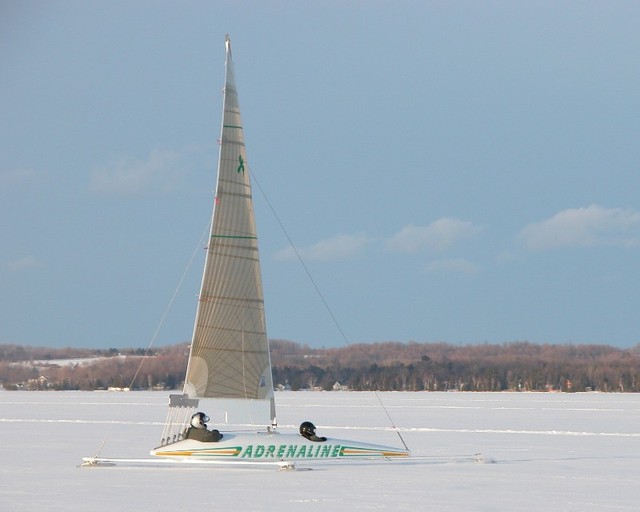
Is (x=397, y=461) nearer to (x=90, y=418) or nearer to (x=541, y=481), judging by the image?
(x=541, y=481)

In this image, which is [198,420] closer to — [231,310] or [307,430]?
[307,430]

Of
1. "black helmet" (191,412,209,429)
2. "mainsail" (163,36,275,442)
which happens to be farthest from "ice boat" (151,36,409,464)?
"black helmet" (191,412,209,429)

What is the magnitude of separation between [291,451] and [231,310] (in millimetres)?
2532

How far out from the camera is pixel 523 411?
135ft

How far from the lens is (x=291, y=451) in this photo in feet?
63.8

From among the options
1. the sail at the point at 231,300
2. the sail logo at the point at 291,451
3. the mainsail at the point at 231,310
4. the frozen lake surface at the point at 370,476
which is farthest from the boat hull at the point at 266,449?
the sail at the point at 231,300

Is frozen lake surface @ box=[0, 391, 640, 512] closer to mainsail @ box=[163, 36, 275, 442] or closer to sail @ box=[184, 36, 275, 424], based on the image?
mainsail @ box=[163, 36, 275, 442]

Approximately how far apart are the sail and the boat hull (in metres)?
0.94

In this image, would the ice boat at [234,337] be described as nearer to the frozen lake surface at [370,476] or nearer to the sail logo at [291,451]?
the sail logo at [291,451]

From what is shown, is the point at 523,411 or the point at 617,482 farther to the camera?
the point at 523,411

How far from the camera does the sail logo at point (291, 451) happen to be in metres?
19.1

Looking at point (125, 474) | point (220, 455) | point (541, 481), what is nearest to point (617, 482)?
point (541, 481)

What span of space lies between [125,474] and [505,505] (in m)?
6.31

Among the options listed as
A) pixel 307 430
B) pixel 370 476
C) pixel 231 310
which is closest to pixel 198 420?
pixel 307 430
